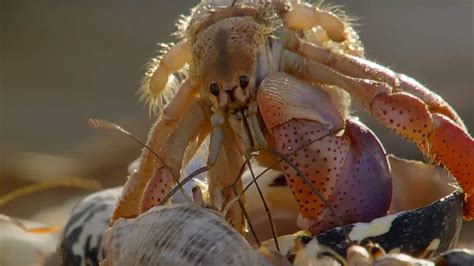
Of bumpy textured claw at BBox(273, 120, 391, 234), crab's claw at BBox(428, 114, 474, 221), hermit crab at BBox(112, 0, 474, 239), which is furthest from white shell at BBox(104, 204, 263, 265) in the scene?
crab's claw at BBox(428, 114, 474, 221)

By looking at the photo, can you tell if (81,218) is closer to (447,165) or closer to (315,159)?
(315,159)

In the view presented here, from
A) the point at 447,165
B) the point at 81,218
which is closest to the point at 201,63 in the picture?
the point at 447,165

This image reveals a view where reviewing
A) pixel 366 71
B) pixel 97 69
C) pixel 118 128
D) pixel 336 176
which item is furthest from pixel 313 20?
pixel 97 69

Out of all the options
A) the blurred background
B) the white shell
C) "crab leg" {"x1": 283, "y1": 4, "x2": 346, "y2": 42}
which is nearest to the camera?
the white shell

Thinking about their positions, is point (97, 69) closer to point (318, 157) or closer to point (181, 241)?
point (318, 157)

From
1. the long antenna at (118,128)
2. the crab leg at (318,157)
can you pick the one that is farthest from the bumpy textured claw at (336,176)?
the long antenna at (118,128)

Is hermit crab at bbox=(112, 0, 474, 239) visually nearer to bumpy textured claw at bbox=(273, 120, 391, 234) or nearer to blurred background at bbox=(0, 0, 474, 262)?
bumpy textured claw at bbox=(273, 120, 391, 234)

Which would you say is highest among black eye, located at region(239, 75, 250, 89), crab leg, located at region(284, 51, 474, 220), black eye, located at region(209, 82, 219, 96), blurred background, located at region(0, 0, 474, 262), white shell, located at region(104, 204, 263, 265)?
black eye, located at region(239, 75, 250, 89)
